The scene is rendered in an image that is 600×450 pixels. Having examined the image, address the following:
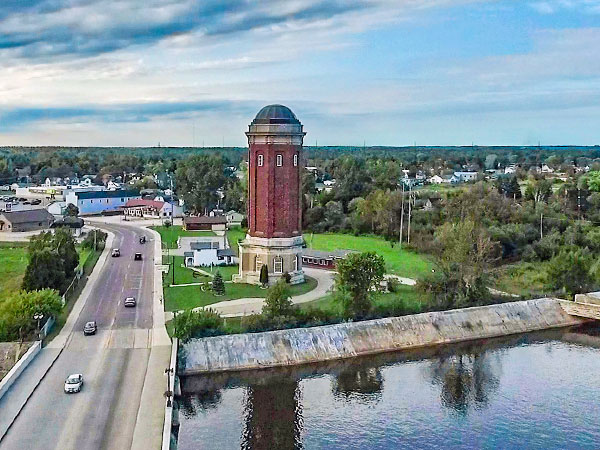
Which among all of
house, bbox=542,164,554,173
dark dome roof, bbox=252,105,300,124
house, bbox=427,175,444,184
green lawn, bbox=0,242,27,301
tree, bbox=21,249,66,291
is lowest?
green lawn, bbox=0,242,27,301

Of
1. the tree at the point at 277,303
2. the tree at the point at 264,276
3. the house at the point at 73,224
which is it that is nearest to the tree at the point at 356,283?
the tree at the point at 277,303

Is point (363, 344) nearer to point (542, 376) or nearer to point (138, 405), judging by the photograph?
point (542, 376)

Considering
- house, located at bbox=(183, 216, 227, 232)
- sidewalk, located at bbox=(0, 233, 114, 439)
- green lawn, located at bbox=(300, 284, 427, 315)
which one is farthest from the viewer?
house, located at bbox=(183, 216, 227, 232)

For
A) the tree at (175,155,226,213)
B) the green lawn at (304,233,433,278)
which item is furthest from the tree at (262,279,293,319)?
the tree at (175,155,226,213)

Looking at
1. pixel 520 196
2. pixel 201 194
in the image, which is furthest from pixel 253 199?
pixel 520 196

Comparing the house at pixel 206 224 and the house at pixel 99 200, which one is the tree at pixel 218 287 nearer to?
the house at pixel 206 224

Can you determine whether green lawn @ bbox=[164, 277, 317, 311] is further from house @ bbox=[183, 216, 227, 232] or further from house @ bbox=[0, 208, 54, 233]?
house @ bbox=[0, 208, 54, 233]
